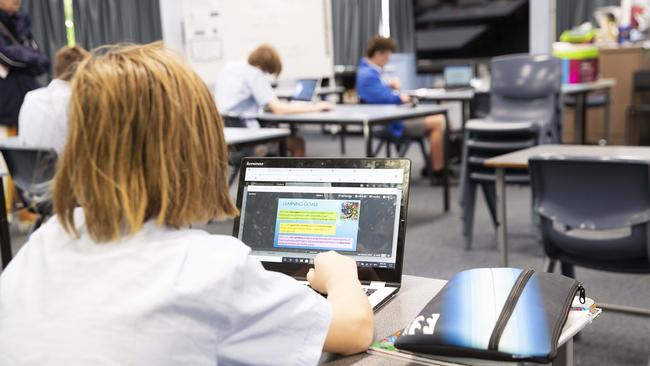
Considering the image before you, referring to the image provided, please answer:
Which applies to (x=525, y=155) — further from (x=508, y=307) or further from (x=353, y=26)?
(x=353, y=26)

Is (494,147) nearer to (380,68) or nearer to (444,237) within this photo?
(444,237)

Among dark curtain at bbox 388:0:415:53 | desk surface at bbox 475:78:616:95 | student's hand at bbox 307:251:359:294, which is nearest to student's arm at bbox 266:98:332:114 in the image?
desk surface at bbox 475:78:616:95

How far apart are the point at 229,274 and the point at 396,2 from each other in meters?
9.10

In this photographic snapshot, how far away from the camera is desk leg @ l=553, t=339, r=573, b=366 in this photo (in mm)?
1059

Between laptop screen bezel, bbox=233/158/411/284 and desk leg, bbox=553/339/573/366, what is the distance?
1.01 feet

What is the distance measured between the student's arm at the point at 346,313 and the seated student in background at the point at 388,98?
15.5 ft

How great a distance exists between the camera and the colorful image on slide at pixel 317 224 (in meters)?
1.29

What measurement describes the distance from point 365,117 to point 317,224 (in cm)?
312

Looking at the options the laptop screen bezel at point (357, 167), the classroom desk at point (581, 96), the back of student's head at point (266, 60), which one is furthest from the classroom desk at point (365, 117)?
the laptop screen bezel at point (357, 167)

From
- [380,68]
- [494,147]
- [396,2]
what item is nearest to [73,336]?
[494,147]

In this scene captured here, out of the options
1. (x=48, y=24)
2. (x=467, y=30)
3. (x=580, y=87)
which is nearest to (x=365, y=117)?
(x=580, y=87)

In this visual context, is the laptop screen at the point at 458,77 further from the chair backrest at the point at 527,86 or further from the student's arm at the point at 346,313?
the student's arm at the point at 346,313

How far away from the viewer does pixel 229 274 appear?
0.84 m

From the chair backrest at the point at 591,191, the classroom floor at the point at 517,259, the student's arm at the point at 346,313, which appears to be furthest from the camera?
→ the classroom floor at the point at 517,259
